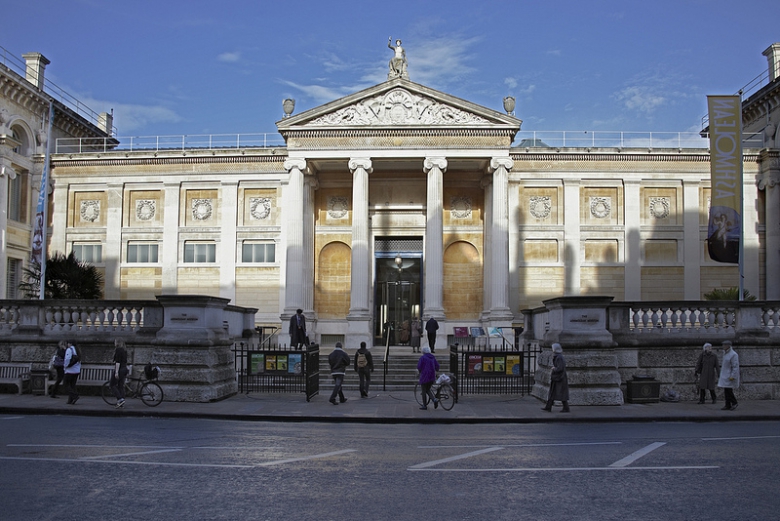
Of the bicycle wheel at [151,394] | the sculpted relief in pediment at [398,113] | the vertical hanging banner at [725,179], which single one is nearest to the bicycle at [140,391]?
the bicycle wheel at [151,394]

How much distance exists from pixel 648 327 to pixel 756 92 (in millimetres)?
23798

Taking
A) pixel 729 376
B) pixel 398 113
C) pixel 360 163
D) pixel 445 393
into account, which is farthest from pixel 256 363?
pixel 398 113

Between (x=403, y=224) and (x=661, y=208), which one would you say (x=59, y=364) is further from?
(x=661, y=208)

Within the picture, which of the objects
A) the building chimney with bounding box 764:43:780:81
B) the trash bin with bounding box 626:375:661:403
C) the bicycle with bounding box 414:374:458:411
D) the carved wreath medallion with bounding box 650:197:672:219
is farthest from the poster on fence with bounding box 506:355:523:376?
the building chimney with bounding box 764:43:780:81

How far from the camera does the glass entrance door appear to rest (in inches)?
1492

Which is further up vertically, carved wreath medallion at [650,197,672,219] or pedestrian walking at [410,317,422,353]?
carved wreath medallion at [650,197,672,219]

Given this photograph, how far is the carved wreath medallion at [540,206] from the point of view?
38.1 metres

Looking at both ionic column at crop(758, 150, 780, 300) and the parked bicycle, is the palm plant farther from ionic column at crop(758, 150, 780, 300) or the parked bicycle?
ionic column at crop(758, 150, 780, 300)

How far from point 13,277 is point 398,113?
68.8ft

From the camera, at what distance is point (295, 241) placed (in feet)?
112

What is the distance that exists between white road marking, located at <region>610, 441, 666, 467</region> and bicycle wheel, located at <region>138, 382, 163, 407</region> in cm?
1183

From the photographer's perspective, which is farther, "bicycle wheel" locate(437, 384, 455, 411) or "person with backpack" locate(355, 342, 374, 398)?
"person with backpack" locate(355, 342, 374, 398)

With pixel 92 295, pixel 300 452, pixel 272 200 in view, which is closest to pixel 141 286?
pixel 92 295

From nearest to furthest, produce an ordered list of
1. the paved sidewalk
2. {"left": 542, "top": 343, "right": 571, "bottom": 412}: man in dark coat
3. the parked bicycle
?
the paved sidewalk
{"left": 542, "top": 343, "right": 571, "bottom": 412}: man in dark coat
the parked bicycle
